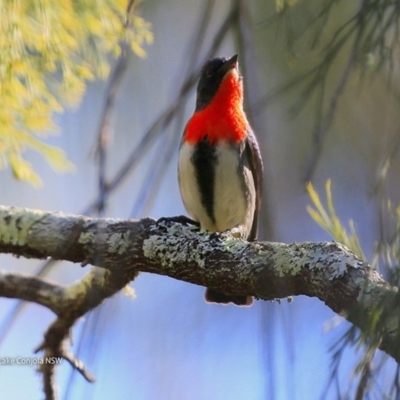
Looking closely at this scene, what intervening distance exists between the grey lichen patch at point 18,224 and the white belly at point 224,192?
0.85m

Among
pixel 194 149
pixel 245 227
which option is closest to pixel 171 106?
pixel 194 149

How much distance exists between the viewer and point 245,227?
9.83ft

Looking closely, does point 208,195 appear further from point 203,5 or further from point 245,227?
point 203,5

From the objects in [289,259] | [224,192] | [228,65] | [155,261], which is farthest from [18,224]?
[228,65]

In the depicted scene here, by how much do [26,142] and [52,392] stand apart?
811mm

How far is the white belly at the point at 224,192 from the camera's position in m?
2.79

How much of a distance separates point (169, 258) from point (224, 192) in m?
0.95

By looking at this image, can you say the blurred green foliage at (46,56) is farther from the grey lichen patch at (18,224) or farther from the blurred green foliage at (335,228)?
the blurred green foliage at (335,228)

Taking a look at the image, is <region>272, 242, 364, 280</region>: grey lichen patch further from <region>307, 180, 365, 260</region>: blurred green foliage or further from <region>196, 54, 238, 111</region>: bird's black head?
<region>196, 54, 238, 111</region>: bird's black head

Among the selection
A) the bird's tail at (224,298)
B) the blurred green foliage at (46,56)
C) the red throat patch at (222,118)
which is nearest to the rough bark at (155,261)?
the blurred green foliage at (46,56)

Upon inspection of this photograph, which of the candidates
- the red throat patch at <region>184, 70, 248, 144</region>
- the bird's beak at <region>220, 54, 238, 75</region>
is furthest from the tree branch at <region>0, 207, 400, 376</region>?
the bird's beak at <region>220, 54, 238, 75</region>

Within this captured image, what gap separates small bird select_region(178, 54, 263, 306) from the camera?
278cm

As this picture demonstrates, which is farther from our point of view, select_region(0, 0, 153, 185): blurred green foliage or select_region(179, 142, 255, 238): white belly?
select_region(179, 142, 255, 238): white belly

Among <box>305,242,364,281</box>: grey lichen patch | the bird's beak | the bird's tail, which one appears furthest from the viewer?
the bird's beak
